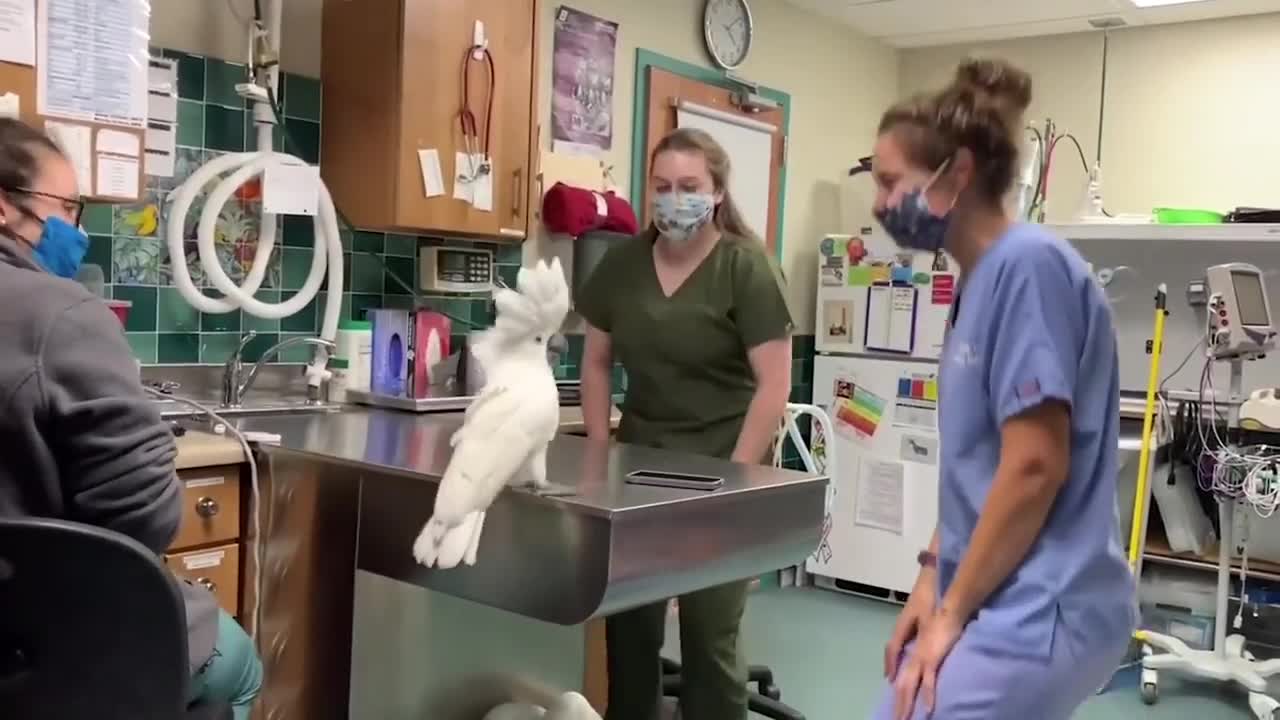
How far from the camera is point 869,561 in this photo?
4402 millimetres

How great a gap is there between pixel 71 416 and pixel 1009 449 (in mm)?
1045

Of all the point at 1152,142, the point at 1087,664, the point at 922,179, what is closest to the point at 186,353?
the point at 922,179

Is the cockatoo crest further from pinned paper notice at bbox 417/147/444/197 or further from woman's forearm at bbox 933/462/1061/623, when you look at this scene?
pinned paper notice at bbox 417/147/444/197

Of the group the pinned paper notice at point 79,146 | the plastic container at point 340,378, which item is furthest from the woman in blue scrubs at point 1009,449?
the plastic container at point 340,378

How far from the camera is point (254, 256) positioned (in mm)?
2824

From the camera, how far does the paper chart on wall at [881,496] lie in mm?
4328

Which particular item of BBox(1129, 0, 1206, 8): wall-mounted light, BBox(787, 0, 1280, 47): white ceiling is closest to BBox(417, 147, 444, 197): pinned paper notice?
BBox(787, 0, 1280, 47): white ceiling

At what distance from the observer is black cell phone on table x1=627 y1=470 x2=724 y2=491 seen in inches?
73.2

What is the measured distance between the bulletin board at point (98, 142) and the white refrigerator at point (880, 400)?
2.75 meters

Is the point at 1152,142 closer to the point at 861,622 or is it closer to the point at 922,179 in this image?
the point at 861,622

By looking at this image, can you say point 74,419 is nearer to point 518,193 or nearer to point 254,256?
→ point 254,256

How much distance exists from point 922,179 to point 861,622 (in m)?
3.03

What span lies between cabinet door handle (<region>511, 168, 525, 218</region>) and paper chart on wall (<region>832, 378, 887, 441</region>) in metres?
1.92

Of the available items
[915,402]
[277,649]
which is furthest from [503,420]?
[915,402]
